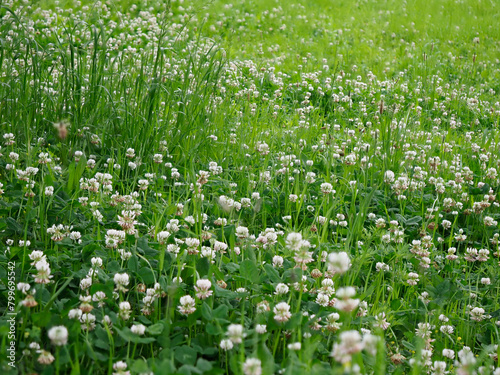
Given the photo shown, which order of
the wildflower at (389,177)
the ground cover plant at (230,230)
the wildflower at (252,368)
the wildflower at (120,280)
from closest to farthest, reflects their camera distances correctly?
the wildflower at (252,368)
the ground cover plant at (230,230)
the wildflower at (120,280)
the wildflower at (389,177)

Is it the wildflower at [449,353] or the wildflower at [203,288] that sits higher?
the wildflower at [203,288]

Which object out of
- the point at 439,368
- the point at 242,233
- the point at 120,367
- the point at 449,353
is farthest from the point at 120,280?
the point at 449,353

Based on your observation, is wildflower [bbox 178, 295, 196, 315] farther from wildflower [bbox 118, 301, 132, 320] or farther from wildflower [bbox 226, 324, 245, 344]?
wildflower [bbox 226, 324, 245, 344]

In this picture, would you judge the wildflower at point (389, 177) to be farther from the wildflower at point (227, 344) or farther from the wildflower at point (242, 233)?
the wildflower at point (227, 344)

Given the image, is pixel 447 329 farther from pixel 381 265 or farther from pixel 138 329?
pixel 138 329

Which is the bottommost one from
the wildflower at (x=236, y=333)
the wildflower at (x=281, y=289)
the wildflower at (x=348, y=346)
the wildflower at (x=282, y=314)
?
the wildflower at (x=281, y=289)

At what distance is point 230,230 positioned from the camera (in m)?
3.05

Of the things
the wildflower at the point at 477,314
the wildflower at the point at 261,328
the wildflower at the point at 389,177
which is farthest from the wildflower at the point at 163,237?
the wildflower at the point at 389,177

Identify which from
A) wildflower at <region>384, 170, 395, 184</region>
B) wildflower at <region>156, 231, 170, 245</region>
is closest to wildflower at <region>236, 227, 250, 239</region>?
wildflower at <region>156, 231, 170, 245</region>

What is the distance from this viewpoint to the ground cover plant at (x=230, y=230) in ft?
6.80

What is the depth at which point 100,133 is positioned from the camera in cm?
420

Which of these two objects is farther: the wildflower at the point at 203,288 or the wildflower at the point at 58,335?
the wildflower at the point at 203,288

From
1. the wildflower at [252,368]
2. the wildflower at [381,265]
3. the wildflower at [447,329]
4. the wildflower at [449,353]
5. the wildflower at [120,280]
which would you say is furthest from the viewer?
the wildflower at [381,265]

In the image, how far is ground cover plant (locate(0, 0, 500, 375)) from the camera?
2.07m
